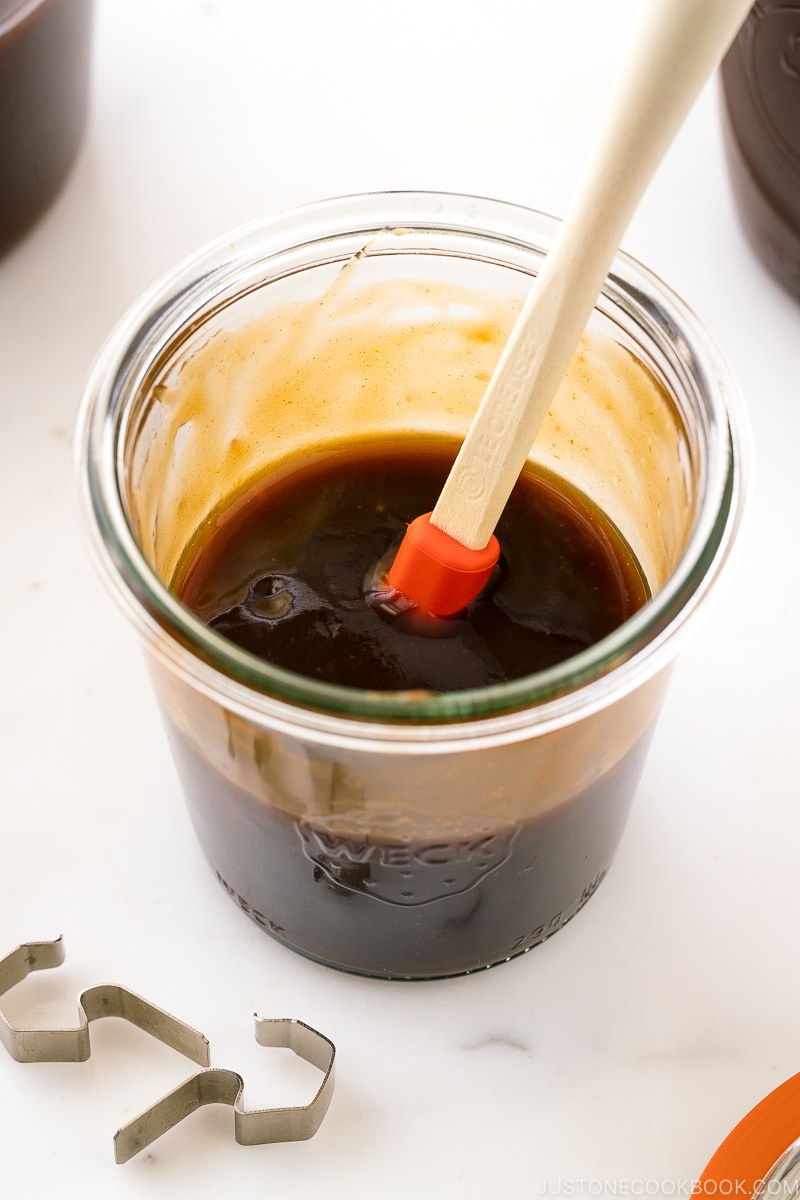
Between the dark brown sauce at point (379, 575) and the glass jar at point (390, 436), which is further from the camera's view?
the dark brown sauce at point (379, 575)

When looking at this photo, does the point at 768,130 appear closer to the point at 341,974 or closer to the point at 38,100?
the point at 38,100

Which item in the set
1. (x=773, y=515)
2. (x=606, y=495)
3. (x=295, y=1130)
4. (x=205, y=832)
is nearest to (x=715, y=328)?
(x=773, y=515)

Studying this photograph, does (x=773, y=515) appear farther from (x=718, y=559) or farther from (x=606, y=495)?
(x=718, y=559)

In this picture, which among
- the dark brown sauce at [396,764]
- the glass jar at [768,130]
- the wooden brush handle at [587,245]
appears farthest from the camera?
the glass jar at [768,130]
